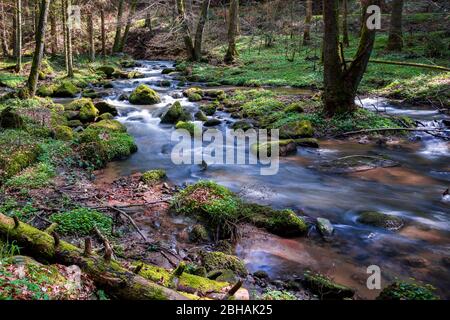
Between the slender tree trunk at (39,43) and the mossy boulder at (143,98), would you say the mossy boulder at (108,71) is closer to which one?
the mossy boulder at (143,98)

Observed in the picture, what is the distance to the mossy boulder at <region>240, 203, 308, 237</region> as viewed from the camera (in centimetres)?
654

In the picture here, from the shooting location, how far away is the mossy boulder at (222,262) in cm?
538

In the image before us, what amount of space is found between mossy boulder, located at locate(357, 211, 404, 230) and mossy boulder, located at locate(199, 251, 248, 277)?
263 cm

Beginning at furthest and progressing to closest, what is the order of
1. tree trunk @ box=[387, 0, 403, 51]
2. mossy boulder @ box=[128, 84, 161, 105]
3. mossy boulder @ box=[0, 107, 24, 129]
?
tree trunk @ box=[387, 0, 403, 51] → mossy boulder @ box=[128, 84, 161, 105] → mossy boulder @ box=[0, 107, 24, 129]

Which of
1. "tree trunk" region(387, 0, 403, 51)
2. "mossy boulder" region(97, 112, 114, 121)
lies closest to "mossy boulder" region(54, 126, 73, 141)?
"mossy boulder" region(97, 112, 114, 121)

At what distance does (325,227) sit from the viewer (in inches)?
261

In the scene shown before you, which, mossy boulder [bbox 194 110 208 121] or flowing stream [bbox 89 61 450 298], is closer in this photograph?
flowing stream [bbox 89 61 450 298]

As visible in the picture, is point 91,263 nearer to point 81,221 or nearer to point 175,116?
point 81,221

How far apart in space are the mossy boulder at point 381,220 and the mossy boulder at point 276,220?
110 centimetres

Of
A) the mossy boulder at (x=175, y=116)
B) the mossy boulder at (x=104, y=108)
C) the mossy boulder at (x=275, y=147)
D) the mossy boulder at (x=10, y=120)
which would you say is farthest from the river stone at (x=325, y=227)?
the mossy boulder at (x=104, y=108)

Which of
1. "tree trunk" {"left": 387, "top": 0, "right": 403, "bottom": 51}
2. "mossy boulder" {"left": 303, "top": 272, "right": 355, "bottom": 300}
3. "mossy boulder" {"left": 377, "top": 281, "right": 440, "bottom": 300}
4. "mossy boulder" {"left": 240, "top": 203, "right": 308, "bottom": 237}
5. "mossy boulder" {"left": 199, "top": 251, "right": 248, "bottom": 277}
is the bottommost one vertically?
"mossy boulder" {"left": 303, "top": 272, "right": 355, "bottom": 300}

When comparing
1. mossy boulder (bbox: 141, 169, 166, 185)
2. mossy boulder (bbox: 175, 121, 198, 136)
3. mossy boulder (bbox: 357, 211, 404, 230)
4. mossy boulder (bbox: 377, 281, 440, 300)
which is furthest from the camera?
mossy boulder (bbox: 175, 121, 198, 136)

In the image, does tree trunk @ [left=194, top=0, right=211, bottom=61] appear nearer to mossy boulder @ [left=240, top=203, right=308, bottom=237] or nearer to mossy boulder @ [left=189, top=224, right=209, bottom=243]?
mossy boulder @ [left=240, top=203, right=308, bottom=237]
